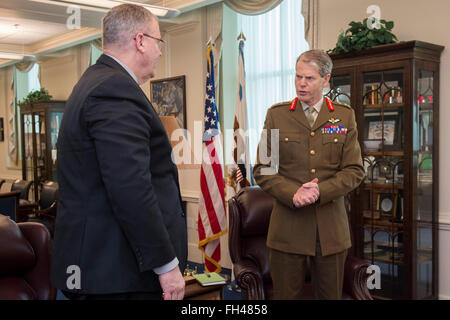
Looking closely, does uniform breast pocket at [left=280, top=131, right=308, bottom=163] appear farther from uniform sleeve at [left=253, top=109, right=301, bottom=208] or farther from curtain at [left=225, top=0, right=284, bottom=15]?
curtain at [left=225, top=0, right=284, bottom=15]

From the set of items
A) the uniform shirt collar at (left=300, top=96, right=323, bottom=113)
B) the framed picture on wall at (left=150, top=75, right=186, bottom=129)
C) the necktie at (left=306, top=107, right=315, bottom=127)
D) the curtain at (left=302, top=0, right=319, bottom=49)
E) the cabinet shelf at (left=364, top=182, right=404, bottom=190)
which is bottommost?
the cabinet shelf at (left=364, top=182, right=404, bottom=190)

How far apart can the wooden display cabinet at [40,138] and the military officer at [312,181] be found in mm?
6665

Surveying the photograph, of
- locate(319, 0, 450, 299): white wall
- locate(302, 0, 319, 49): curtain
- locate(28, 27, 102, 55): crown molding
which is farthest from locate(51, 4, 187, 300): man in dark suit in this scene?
locate(28, 27, 102, 55): crown molding

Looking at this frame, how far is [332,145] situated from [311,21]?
93.9 inches

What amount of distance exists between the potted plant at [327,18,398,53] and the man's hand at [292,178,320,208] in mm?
1678

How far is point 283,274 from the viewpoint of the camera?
2352mm

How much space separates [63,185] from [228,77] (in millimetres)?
4235

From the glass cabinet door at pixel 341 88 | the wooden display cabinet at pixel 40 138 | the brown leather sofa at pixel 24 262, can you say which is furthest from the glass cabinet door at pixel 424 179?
the wooden display cabinet at pixel 40 138

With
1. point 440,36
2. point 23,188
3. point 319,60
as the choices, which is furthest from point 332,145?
point 23,188

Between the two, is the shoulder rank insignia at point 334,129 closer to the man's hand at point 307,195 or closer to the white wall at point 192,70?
the man's hand at point 307,195

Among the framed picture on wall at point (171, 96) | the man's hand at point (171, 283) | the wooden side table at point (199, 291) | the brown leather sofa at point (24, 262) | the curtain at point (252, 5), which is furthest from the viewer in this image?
the framed picture on wall at point (171, 96)

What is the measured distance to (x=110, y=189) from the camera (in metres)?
1.41

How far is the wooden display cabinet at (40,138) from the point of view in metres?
8.34

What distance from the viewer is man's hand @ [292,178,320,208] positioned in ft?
7.17
